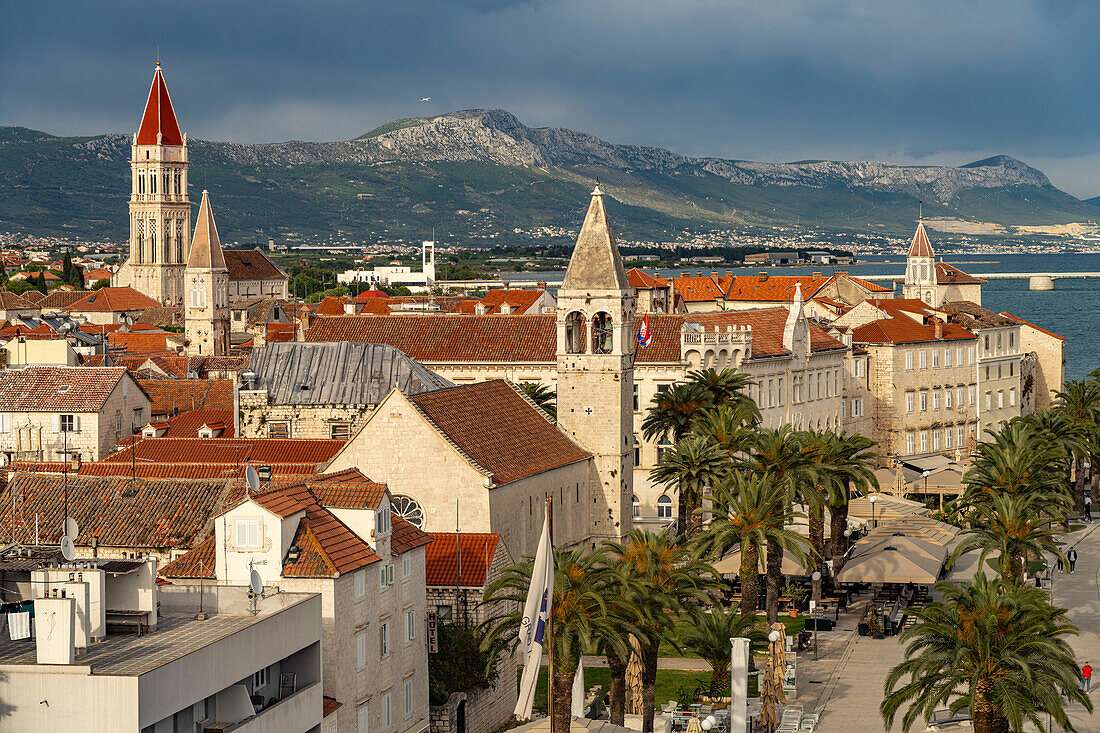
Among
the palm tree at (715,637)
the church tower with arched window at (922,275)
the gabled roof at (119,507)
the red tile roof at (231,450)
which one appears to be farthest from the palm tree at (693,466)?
the church tower with arched window at (922,275)

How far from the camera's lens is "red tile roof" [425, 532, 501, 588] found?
53.5 meters

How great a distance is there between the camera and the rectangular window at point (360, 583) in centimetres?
4444

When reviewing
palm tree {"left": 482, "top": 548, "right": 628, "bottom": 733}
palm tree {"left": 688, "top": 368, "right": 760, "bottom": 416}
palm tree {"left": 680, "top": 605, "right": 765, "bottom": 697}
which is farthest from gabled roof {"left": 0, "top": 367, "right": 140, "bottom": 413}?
palm tree {"left": 680, "top": 605, "right": 765, "bottom": 697}

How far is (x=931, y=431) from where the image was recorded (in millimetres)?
120562

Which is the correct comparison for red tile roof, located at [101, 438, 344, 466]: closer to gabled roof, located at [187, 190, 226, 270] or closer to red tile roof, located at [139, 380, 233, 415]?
red tile roof, located at [139, 380, 233, 415]

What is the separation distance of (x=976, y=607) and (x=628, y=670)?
13.2 m

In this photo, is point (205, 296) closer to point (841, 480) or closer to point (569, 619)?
point (841, 480)

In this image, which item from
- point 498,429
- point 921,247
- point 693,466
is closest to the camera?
point 498,429

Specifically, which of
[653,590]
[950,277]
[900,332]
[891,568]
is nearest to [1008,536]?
[891,568]

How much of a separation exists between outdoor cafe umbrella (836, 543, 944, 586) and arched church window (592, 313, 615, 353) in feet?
45.7

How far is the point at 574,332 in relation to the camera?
238ft

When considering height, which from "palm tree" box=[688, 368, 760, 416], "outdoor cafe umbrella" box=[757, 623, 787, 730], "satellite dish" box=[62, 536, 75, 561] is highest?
"palm tree" box=[688, 368, 760, 416]

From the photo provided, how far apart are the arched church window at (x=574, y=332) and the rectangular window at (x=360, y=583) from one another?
28506 mm

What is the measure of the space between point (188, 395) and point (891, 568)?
133 ft
